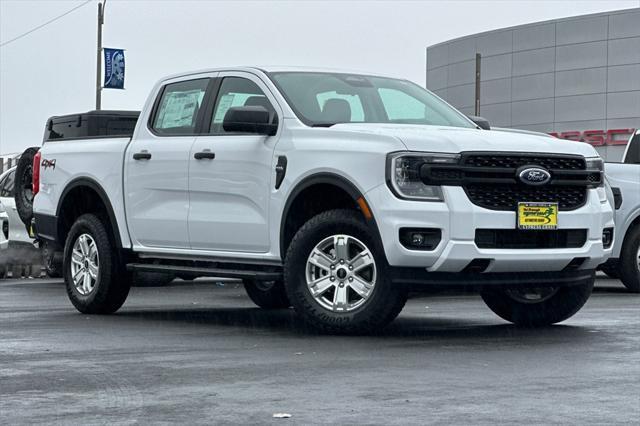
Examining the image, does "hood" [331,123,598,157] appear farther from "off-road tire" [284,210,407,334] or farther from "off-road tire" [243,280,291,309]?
"off-road tire" [243,280,291,309]

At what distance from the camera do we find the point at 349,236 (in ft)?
31.8

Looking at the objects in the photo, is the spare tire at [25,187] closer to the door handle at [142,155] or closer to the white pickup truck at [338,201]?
the white pickup truck at [338,201]

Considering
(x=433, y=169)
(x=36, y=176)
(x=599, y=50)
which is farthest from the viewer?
(x=599, y=50)

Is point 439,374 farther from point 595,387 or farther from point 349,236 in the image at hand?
point 349,236

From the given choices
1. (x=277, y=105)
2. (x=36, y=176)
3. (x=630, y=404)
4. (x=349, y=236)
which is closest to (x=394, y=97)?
(x=277, y=105)

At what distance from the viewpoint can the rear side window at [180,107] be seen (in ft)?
37.2

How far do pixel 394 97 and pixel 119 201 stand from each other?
96.3 inches

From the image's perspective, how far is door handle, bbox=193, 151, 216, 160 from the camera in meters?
10.7

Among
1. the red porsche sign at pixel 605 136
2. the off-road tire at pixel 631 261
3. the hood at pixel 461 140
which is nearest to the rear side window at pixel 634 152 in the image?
the off-road tire at pixel 631 261

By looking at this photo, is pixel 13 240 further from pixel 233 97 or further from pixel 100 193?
pixel 233 97

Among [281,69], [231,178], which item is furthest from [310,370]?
[281,69]

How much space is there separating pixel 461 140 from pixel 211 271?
7.79ft

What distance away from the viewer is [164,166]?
442 inches

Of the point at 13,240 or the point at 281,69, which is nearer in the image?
the point at 281,69
